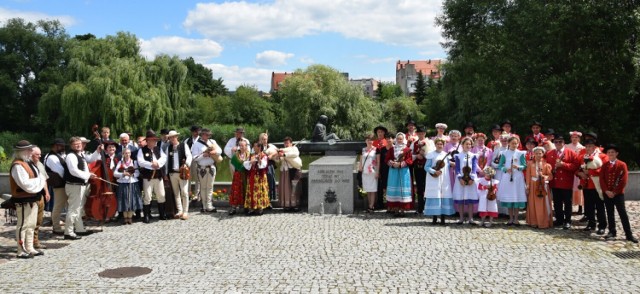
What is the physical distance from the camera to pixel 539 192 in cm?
1011

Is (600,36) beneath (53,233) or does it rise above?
above

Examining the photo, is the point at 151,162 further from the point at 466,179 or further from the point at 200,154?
the point at 466,179

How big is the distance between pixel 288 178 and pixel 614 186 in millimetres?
6323

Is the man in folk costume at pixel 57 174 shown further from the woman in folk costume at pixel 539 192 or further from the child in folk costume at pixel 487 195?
the woman in folk costume at pixel 539 192

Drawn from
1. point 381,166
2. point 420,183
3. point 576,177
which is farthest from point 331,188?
point 576,177

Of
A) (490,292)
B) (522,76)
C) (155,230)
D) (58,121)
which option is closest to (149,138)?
(155,230)

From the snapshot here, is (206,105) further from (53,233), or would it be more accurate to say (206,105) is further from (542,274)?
(542,274)

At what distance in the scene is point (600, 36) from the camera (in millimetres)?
16781

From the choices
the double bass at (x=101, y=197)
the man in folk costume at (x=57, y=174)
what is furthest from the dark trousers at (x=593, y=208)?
the man in folk costume at (x=57, y=174)

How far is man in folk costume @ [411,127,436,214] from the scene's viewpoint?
446 inches

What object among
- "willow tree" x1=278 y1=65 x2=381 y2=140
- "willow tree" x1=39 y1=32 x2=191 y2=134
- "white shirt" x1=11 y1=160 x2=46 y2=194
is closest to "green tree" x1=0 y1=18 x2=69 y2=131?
"willow tree" x1=39 y1=32 x2=191 y2=134

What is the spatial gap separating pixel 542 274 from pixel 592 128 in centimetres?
1222

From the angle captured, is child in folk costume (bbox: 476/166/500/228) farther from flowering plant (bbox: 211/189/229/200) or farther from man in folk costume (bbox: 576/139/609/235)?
flowering plant (bbox: 211/189/229/200)

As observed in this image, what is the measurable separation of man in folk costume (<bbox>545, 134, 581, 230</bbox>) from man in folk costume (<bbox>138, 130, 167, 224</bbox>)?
759cm
